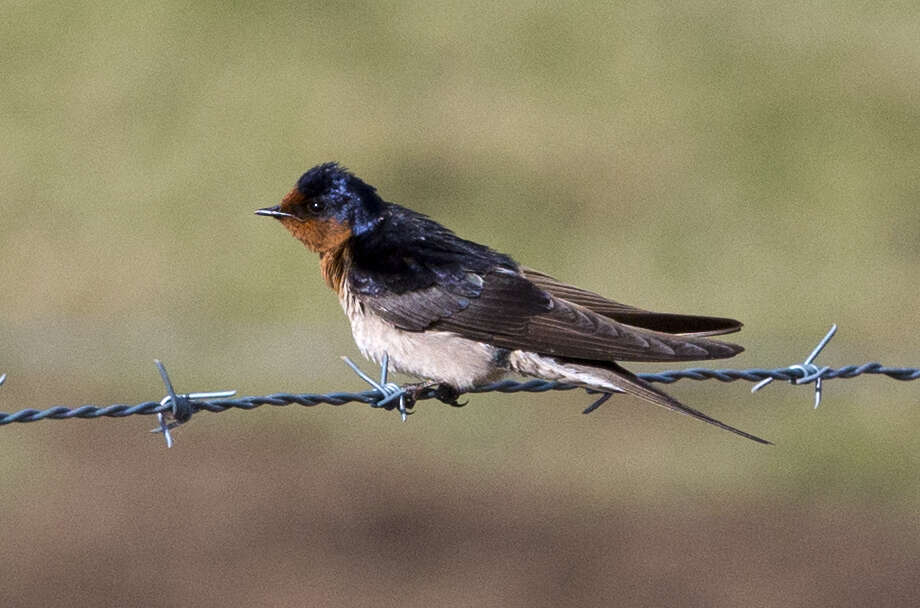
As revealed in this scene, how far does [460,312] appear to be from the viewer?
5777mm

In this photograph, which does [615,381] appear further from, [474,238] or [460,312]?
[474,238]

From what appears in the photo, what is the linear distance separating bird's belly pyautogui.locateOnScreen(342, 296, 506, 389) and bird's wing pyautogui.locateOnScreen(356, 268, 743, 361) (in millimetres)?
47

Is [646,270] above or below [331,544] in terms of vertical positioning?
above

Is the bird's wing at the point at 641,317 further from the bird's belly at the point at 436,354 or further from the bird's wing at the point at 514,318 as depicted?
the bird's belly at the point at 436,354

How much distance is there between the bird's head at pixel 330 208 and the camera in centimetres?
625

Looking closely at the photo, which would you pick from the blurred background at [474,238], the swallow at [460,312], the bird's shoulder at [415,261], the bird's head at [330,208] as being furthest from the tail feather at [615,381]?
the blurred background at [474,238]

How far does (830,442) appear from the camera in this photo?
41.4 ft

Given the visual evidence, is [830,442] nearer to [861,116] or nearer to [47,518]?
[47,518]

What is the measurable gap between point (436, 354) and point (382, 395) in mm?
588

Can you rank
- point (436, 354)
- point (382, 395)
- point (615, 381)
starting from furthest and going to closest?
point (436, 354)
point (615, 381)
point (382, 395)

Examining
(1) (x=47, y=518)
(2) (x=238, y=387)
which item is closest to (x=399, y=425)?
(2) (x=238, y=387)

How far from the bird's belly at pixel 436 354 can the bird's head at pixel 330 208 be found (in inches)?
17.1

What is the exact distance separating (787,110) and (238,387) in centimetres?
1039

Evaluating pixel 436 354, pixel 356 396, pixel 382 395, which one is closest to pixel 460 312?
pixel 436 354
